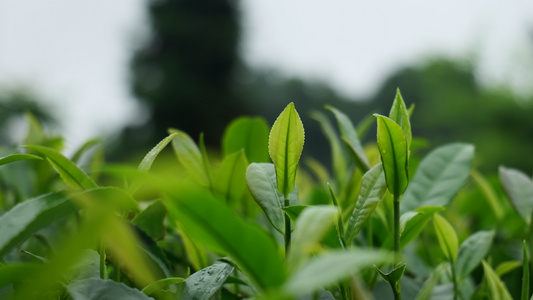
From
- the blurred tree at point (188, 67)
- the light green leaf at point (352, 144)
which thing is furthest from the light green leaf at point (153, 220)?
the blurred tree at point (188, 67)

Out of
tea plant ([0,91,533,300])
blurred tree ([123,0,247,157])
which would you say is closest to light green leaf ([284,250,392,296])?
tea plant ([0,91,533,300])

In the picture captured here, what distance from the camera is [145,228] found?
21.4 inches

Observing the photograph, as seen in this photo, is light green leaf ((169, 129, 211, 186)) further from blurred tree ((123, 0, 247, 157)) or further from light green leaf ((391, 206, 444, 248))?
blurred tree ((123, 0, 247, 157))

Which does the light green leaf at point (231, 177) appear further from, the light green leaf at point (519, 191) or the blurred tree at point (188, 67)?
the blurred tree at point (188, 67)

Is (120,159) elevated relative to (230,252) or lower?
lower

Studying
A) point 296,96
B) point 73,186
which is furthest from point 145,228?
point 296,96

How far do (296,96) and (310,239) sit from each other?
112 feet

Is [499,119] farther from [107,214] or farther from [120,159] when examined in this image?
[107,214]

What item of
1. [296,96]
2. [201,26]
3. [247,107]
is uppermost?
[201,26]

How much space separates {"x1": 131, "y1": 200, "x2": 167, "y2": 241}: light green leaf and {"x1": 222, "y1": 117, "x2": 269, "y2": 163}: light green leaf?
179mm

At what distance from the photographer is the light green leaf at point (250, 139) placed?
2.24 ft

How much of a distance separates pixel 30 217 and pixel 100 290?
0.24ft

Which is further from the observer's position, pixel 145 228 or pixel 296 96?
pixel 296 96

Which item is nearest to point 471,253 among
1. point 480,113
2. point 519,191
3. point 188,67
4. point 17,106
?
point 519,191
